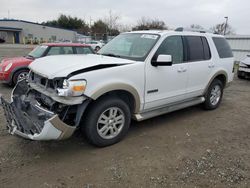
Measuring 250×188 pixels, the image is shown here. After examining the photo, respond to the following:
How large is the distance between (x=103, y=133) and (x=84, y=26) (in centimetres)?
7115

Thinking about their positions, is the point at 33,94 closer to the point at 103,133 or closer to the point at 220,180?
the point at 103,133

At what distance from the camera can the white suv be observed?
3082 mm

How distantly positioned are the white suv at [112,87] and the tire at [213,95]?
371 mm

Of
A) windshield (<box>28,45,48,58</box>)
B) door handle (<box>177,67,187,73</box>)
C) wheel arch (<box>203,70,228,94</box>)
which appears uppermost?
windshield (<box>28,45,48,58</box>)

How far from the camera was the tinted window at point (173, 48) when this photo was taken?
414 cm

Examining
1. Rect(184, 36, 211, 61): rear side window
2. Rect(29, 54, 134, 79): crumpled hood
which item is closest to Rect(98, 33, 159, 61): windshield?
Rect(29, 54, 134, 79): crumpled hood

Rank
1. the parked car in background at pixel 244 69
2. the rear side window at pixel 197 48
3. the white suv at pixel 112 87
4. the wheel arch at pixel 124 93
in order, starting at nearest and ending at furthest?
the white suv at pixel 112 87 < the wheel arch at pixel 124 93 < the rear side window at pixel 197 48 < the parked car in background at pixel 244 69

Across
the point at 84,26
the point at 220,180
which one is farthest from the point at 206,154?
the point at 84,26

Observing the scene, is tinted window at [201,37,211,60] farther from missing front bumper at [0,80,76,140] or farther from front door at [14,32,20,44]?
front door at [14,32,20,44]

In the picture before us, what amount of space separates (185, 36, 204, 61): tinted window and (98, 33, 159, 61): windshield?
906mm

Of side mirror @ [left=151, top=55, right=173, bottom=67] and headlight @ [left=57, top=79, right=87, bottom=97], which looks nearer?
headlight @ [left=57, top=79, right=87, bottom=97]

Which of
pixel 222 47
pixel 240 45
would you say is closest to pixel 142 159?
pixel 222 47

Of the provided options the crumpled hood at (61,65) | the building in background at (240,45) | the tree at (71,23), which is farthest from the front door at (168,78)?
the tree at (71,23)

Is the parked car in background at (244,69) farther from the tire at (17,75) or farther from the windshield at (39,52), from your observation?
the tire at (17,75)
